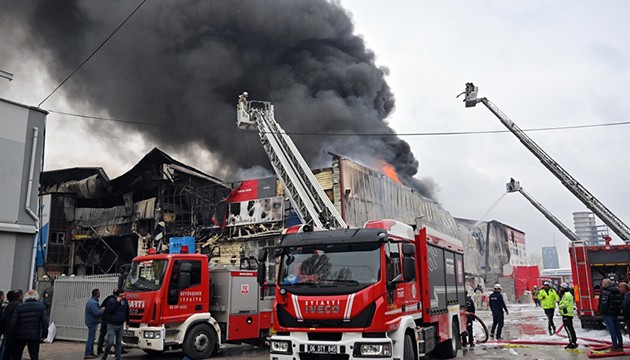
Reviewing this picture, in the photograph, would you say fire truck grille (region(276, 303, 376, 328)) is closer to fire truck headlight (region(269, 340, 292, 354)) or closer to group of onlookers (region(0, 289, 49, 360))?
fire truck headlight (region(269, 340, 292, 354))

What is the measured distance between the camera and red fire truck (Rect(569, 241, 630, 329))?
1292 centimetres

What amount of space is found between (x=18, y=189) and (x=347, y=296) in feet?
28.9

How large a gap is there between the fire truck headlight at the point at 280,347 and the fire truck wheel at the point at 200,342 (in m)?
3.79

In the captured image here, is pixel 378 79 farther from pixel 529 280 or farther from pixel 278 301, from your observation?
pixel 278 301

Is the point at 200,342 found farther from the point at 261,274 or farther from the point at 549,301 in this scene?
the point at 549,301

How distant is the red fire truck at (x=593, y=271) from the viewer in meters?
12.9

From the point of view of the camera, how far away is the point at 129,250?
102 feet

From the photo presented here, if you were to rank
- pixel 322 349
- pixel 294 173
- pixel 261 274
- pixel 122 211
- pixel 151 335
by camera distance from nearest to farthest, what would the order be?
pixel 322 349 < pixel 261 274 < pixel 151 335 < pixel 294 173 < pixel 122 211

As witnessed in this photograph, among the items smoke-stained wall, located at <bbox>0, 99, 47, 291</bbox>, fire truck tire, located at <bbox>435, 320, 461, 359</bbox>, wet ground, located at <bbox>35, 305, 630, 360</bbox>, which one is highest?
smoke-stained wall, located at <bbox>0, 99, 47, 291</bbox>

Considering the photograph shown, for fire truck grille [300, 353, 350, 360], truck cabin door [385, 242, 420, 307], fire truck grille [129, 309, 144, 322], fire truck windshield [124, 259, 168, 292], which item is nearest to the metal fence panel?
fire truck windshield [124, 259, 168, 292]

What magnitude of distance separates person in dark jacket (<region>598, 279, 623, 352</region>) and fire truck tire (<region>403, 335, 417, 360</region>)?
16.1 feet

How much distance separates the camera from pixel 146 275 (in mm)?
9836

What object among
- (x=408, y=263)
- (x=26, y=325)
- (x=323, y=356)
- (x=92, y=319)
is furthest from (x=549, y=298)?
(x=26, y=325)

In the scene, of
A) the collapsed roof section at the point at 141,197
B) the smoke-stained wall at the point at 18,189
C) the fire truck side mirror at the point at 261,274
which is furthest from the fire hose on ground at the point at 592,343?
the collapsed roof section at the point at 141,197
